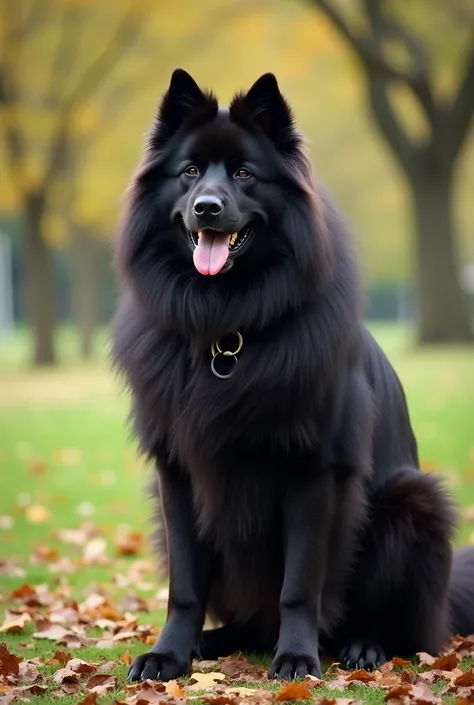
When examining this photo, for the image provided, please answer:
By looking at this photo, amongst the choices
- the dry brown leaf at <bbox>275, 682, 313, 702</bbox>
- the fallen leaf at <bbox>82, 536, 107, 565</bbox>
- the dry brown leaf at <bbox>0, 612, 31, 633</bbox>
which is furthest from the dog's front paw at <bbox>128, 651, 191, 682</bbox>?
the fallen leaf at <bbox>82, 536, 107, 565</bbox>

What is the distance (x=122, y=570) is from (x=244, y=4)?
17249mm

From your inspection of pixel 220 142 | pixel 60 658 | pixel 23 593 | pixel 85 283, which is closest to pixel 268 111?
pixel 220 142

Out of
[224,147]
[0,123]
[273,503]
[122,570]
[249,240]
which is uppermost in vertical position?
[0,123]

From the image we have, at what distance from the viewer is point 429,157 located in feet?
61.0

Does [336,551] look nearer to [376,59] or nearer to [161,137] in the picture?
[161,137]

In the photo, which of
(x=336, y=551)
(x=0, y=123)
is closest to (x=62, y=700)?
(x=336, y=551)

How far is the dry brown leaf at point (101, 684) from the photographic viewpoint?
3770mm

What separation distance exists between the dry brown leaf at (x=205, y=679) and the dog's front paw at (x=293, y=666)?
200mm

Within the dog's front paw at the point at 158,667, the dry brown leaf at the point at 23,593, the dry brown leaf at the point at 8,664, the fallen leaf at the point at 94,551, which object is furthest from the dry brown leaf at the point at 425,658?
the fallen leaf at the point at 94,551

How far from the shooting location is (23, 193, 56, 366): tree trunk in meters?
21.5

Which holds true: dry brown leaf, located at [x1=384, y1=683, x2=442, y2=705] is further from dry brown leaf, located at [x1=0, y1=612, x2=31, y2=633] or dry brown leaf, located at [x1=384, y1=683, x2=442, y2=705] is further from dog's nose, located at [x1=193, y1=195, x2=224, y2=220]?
dry brown leaf, located at [x1=0, y1=612, x2=31, y2=633]

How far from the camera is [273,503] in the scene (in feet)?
13.3

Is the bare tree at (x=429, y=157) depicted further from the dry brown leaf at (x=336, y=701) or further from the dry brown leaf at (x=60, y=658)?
the dry brown leaf at (x=336, y=701)

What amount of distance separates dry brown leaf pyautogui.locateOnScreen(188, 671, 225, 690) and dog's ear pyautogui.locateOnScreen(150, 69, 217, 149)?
7.01ft
